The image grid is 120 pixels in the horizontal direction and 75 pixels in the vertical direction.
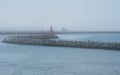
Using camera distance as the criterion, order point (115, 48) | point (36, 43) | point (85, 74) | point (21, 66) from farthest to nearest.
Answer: point (36, 43) → point (115, 48) → point (21, 66) → point (85, 74)

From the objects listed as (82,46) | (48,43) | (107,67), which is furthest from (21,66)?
(48,43)

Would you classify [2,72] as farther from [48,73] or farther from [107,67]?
[107,67]

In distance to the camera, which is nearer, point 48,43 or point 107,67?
point 107,67

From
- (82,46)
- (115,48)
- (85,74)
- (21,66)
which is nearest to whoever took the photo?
(85,74)

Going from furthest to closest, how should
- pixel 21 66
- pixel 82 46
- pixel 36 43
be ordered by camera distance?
pixel 36 43 → pixel 82 46 → pixel 21 66

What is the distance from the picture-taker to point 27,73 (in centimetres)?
2448

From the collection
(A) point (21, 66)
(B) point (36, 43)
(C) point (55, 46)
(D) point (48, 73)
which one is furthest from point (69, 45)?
(D) point (48, 73)

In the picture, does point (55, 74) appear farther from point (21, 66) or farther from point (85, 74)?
point (21, 66)

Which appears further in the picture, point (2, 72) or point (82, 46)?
point (82, 46)

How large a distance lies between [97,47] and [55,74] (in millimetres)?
24678

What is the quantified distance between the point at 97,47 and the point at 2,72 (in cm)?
2490

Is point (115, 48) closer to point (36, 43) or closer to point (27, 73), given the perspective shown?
point (36, 43)

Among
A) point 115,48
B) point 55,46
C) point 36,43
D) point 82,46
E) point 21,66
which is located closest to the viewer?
point 21,66

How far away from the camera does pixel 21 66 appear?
93.3 ft
